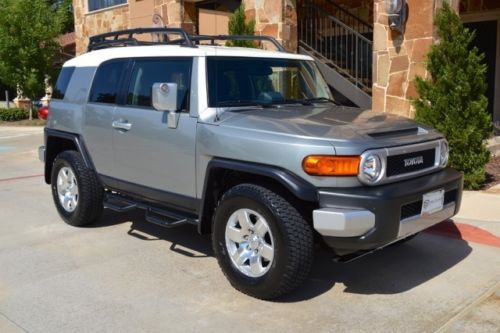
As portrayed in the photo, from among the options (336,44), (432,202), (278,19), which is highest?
(278,19)

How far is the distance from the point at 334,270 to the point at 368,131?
139 cm

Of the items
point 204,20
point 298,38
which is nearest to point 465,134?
point 298,38

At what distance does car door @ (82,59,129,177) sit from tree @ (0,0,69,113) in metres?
15.2

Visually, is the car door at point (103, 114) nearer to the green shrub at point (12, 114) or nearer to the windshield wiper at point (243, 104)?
the windshield wiper at point (243, 104)

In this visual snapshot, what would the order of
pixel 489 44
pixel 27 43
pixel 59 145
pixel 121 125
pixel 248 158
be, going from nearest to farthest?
pixel 248 158, pixel 121 125, pixel 59 145, pixel 489 44, pixel 27 43

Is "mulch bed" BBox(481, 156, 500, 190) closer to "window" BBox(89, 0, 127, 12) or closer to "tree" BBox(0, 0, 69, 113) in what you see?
"window" BBox(89, 0, 127, 12)

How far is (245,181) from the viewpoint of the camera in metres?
4.52

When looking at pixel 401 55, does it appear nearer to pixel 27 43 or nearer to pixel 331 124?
pixel 331 124

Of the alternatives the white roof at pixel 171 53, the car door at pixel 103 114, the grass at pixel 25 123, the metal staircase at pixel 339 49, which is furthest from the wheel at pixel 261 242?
the grass at pixel 25 123

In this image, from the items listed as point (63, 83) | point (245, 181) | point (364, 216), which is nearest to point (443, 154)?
point (364, 216)

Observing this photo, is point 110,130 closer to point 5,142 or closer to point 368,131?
point 368,131

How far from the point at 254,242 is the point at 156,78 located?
190cm

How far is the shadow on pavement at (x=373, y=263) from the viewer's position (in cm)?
452

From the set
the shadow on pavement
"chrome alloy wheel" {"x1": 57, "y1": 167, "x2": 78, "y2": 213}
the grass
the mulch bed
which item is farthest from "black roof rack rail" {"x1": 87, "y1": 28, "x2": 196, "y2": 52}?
the grass
